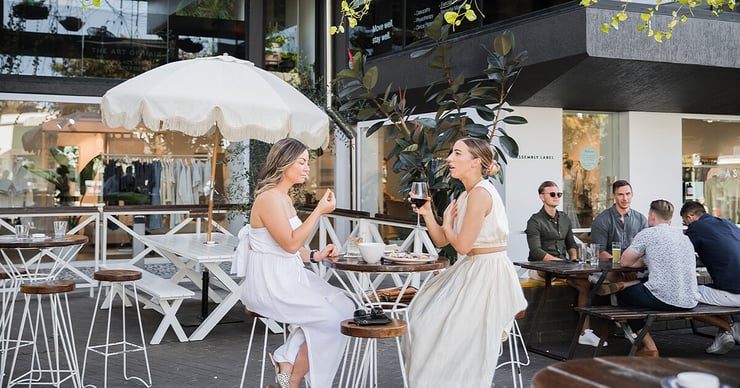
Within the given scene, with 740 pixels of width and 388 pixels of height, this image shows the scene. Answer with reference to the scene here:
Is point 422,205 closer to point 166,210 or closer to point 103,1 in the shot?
point 166,210

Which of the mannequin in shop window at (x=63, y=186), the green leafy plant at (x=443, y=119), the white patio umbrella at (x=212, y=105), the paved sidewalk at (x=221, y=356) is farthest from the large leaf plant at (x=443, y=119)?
the mannequin in shop window at (x=63, y=186)

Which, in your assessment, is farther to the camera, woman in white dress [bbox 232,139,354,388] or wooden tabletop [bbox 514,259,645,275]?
wooden tabletop [bbox 514,259,645,275]

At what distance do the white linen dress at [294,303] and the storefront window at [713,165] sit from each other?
7.51 m

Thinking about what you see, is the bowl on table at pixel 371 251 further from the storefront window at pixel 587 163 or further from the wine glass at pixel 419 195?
the storefront window at pixel 587 163

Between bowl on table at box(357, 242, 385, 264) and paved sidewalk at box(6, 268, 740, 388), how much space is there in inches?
57.6

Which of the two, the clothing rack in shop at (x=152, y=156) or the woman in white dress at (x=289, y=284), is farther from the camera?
the clothing rack in shop at (x=152, y=156)

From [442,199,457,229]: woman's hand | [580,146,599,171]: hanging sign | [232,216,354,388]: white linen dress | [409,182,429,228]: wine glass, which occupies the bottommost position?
[232,216,354,388]: white linen dress

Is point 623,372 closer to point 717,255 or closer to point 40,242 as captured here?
point 40,242

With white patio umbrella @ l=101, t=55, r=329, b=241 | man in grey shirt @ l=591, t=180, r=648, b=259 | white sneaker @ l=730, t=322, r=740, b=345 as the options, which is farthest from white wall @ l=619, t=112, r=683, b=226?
white patio umbrella @ l=101, t=55, r=329, b=241

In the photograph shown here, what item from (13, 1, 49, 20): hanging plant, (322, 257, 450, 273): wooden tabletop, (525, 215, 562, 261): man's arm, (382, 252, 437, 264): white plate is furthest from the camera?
(13, 1, 49, 20): hanging plant

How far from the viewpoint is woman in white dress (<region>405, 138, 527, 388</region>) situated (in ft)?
13.6

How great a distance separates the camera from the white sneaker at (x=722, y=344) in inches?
248

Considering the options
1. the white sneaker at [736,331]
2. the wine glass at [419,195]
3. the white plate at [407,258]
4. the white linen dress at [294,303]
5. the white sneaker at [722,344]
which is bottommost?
the white sneaker at [722,344]

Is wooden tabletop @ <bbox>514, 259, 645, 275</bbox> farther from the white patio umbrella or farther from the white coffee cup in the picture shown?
the white coffee cup
